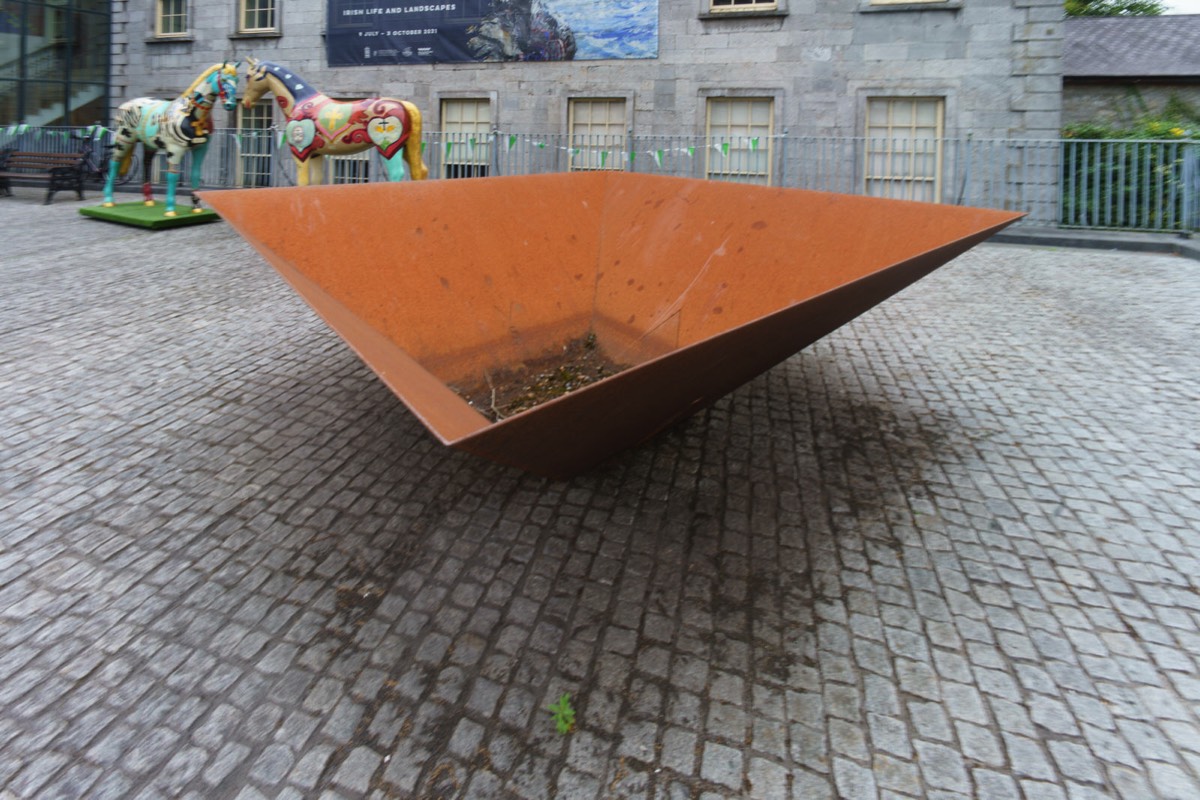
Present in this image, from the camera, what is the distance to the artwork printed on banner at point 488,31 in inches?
517

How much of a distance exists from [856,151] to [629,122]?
13.5ft

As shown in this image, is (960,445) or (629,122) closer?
(960,445)

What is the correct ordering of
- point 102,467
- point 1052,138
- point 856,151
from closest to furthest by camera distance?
point 102,467, point 1052,138, point 856,151

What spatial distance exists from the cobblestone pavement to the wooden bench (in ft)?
35.3

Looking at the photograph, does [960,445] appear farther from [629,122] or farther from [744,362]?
[629,122]

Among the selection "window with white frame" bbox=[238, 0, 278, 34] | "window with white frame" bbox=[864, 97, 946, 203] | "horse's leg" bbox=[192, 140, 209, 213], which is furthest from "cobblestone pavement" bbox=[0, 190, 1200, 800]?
"window with white frame" bbox=[238, 0, 278, 34]

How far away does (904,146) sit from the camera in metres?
12.2

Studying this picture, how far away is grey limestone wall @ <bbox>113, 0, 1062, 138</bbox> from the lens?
11461 millimetres

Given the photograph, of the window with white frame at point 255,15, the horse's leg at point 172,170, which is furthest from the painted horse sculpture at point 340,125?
the window with white frame at point 255,15

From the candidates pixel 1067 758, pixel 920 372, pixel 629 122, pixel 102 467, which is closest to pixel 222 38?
pixel 629 122

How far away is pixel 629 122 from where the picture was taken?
13.3m

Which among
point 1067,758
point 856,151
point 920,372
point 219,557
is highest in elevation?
point 856,151

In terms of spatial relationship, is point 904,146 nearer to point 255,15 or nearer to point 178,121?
point 178,121

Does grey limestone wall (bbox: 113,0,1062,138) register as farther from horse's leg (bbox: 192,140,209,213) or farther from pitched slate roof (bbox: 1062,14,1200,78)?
pitched slate roof (bbox: 1062,14,1200,78)
